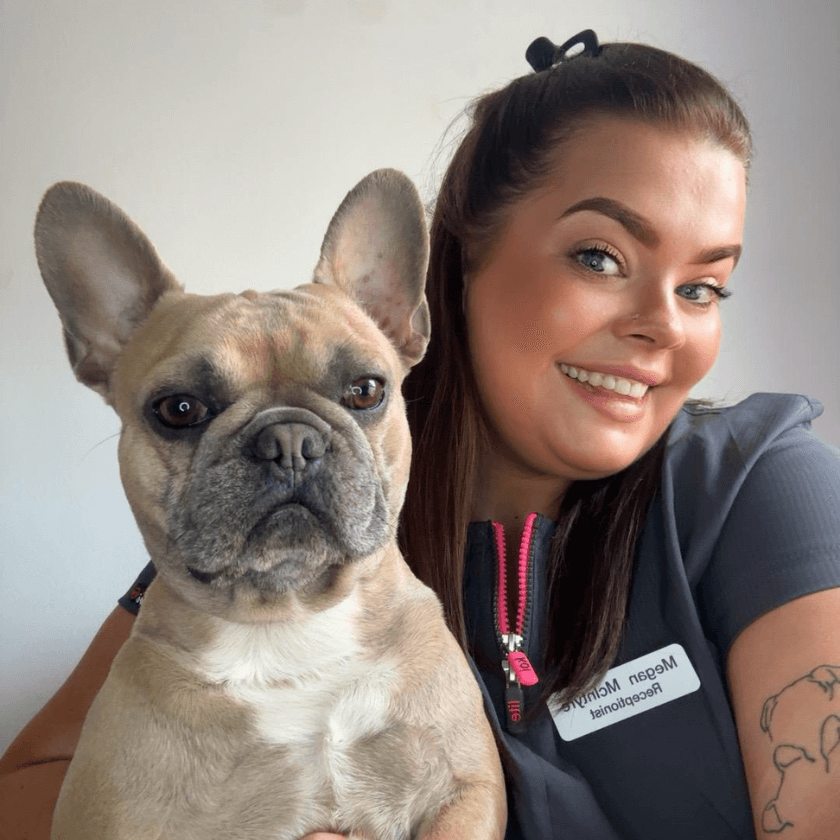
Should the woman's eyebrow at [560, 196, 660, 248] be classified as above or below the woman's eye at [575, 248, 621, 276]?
above

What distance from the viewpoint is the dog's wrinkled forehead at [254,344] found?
93 centimetres

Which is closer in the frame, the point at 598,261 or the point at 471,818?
the point at 471,818

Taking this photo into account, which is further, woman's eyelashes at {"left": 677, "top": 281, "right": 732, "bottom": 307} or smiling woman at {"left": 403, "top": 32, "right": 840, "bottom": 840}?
woman's eyelashes at {"left": 677, "top": 281, "right": 732, "bottom": 307}

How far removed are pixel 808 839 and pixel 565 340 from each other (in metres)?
0.62

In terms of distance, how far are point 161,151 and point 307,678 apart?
1446 mm

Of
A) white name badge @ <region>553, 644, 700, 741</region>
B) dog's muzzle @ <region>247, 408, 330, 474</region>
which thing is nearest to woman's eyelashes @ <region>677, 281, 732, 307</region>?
white name badge @ <region>553, 644, 700, 741</region>

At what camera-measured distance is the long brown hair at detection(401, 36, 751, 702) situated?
1175 millimetres

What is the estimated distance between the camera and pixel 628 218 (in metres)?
1.13

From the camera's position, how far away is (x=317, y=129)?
213 centimetres

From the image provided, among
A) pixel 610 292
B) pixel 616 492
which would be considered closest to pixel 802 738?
pixel 616 492

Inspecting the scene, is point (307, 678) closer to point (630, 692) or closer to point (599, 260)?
point (630, 692)

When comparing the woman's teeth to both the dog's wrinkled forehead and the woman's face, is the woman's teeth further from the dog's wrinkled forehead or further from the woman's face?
the dog's wrinkled forehead

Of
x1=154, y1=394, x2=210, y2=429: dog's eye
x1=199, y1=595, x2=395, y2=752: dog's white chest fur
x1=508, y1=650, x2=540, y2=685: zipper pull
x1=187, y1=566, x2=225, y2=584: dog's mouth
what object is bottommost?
x1=508, y1=650, x2=540, y2=685: zipper pull

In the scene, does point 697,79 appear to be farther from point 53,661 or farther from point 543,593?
point 53,661
